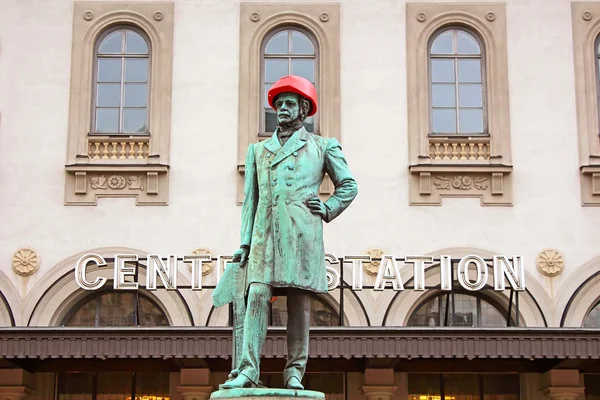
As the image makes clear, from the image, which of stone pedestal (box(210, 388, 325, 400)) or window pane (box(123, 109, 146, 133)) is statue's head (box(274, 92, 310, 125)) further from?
window pane (box(123, 109, 146, 133))

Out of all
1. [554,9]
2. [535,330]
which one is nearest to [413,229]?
[535,330]

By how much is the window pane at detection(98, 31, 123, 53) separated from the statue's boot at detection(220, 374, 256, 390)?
15.0 meters

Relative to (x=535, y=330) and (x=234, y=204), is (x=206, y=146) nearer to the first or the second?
(x=234, y=204)

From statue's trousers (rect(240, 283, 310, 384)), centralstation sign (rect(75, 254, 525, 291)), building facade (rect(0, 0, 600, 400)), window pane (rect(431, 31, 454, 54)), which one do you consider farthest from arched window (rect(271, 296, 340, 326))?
statue's trousers (rect(240, 283, 310, 384))

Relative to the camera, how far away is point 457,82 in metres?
22.0

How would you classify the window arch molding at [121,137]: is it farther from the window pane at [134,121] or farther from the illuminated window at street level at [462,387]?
the illuminated window at street level at [462,387]

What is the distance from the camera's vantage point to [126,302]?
21.2 m

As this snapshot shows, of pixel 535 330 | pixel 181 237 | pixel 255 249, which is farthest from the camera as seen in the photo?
pixel 181 237

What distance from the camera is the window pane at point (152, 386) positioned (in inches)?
831

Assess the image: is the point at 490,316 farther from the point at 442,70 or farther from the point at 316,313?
the point at 442,70

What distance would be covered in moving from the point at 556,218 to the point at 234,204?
18.1 feet

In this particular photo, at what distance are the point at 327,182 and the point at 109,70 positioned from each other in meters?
4.52

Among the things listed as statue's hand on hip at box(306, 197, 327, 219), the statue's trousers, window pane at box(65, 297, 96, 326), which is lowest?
the statue's trousers

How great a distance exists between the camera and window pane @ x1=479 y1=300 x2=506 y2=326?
21109mm
